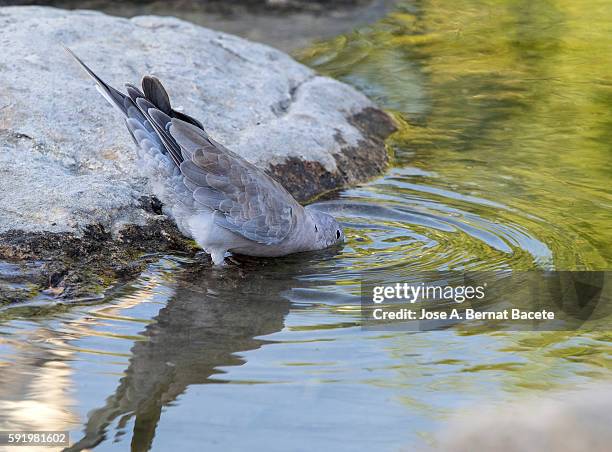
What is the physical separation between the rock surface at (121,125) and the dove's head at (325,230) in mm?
842

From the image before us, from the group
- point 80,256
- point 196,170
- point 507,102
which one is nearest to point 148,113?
point 196,170

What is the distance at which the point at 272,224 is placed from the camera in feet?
19.4

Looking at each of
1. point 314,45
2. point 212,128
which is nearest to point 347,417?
point 212,128

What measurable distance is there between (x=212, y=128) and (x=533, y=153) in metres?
2.58

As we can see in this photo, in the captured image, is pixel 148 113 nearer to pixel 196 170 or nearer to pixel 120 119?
pixel 196 170

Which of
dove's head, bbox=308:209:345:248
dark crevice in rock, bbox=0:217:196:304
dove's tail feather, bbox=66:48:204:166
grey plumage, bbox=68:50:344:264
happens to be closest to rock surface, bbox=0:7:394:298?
dark crevice in rock, bbox=0:217:196:304

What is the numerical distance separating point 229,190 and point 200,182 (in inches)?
6.9

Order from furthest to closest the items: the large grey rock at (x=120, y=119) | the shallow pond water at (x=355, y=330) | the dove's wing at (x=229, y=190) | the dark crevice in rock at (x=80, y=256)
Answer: the large grey rock at (x=120, y=119) < the dove's wing at (x=229, y=190) < the dark crevice in rock at (x=80, y=256) < the shallow pond water at (x=355, y=330)

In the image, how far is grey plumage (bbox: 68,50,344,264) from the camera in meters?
5.81

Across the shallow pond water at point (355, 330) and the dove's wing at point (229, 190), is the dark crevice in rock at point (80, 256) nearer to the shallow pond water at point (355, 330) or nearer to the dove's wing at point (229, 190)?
the shallow pond water at point (355, 330)

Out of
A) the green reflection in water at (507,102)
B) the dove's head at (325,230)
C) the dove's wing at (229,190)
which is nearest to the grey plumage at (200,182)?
the dove's wing at (229,190)

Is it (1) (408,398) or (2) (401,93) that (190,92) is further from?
(1) (408,398)

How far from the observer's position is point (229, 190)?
232 inches

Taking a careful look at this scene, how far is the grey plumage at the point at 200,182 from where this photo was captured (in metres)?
5.81
